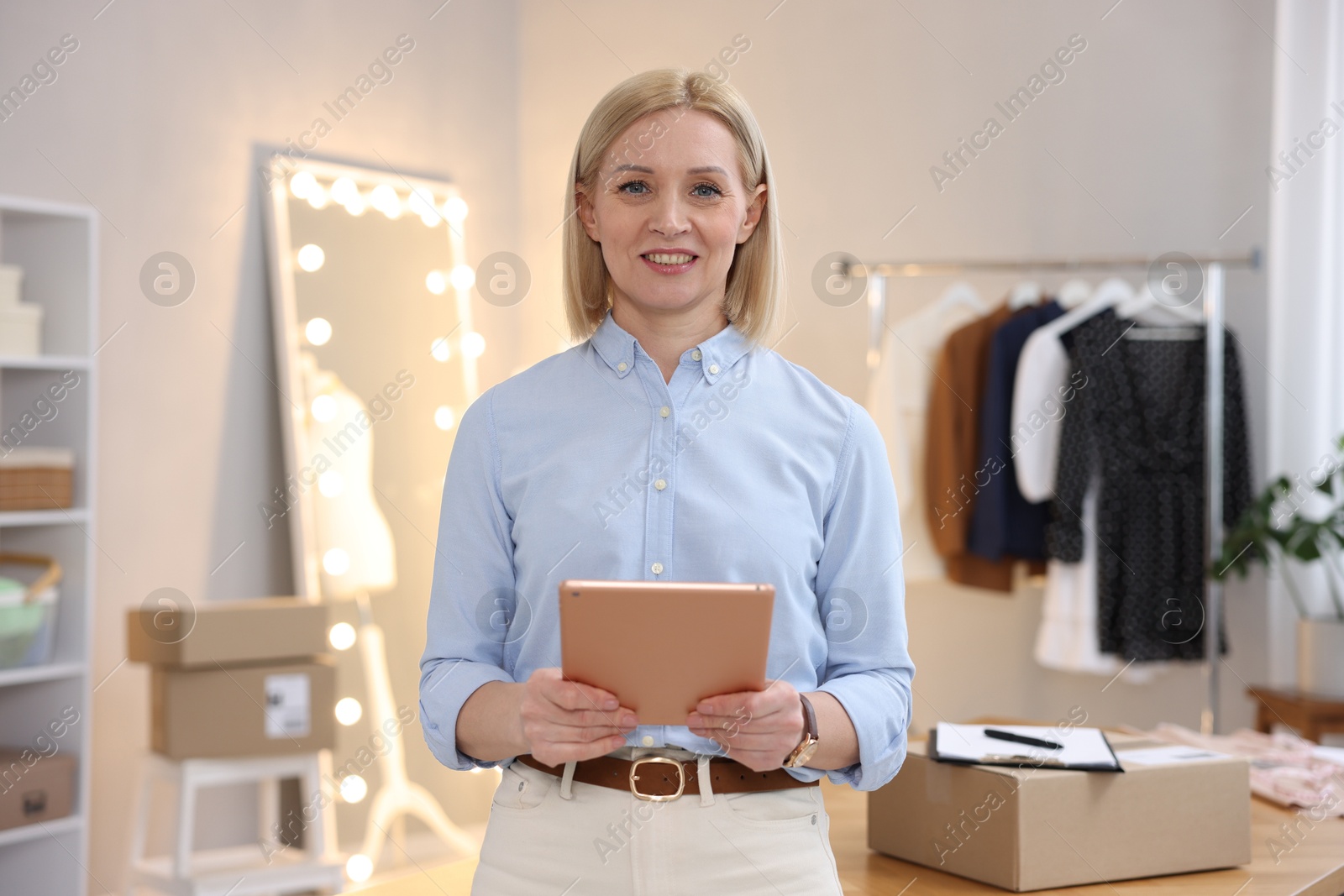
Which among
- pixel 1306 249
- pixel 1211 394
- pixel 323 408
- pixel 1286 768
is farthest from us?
pixel 323 408

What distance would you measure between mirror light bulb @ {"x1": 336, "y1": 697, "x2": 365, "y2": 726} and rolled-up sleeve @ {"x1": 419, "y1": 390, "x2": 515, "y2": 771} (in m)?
2.58

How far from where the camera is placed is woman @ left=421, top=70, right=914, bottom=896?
3.56 ft

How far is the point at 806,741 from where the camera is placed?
3.51ft

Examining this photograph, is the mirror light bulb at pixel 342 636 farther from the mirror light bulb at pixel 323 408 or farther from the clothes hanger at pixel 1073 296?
the clothes hanger at pixel 1073 296

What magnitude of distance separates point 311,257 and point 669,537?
285 cm

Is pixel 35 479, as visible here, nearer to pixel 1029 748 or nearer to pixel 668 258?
pixel 668 258

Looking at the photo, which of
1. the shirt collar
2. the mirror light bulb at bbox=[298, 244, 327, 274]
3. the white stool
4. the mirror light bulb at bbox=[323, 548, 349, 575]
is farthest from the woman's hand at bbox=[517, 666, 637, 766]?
the mirror light bulb at bbox=[298, 244, 327, 274]

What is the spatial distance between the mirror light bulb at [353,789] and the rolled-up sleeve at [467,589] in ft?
8.50

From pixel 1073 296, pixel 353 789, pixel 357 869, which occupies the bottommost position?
pixel 357 869

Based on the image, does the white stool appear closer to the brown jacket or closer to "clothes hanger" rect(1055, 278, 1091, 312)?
the brown jacket

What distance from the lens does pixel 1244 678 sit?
353 centimetres

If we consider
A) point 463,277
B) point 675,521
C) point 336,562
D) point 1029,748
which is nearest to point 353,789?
point 336,562

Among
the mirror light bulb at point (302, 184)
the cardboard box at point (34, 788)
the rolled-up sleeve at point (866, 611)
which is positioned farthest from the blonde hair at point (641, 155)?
the mirror light bulb at point (302, 184)

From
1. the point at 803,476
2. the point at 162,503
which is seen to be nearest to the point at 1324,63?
the point at 803,476
